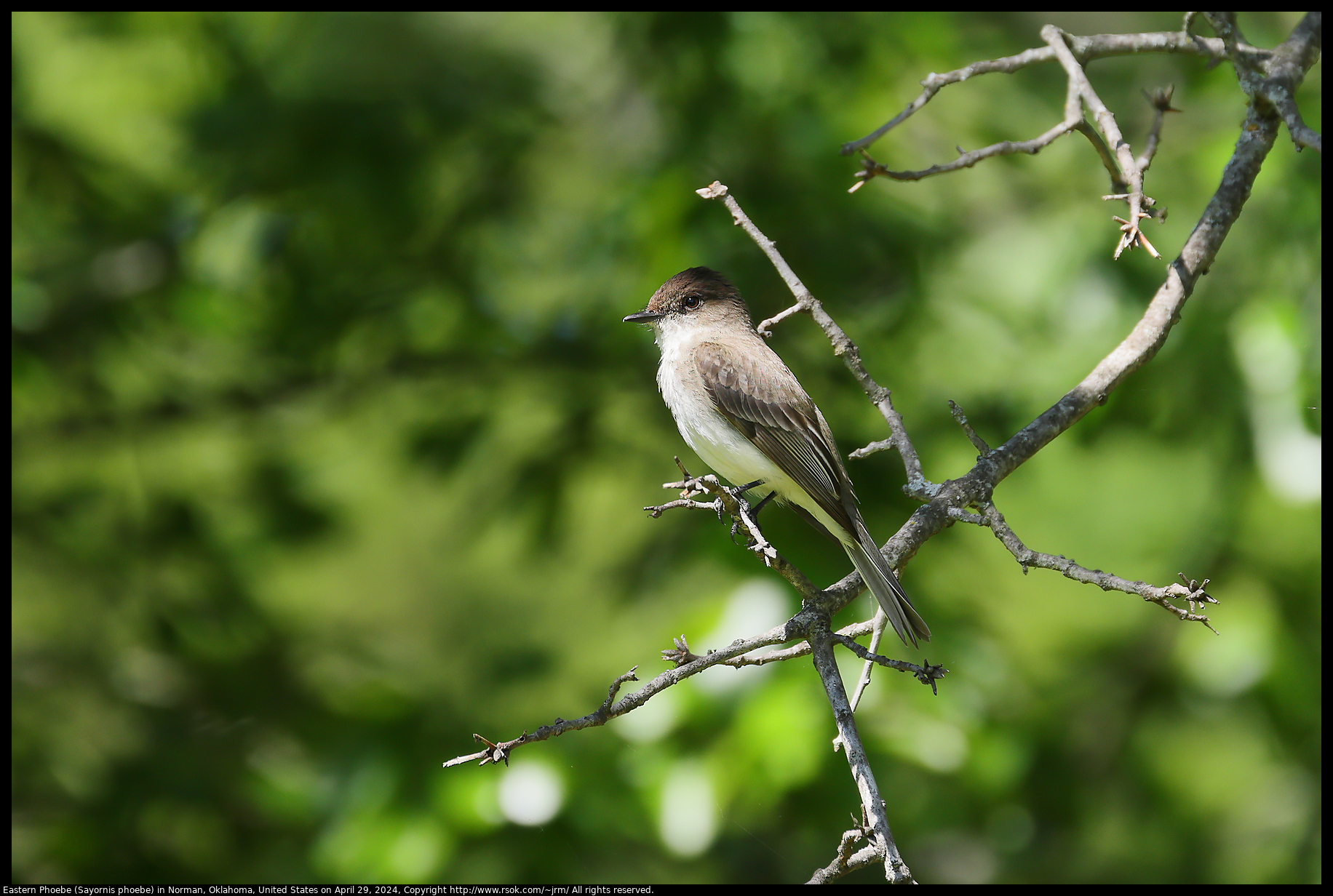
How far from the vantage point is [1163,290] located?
299 centimetres

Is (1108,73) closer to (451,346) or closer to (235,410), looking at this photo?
(451,346)

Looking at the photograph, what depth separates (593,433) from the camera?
528 centimetres

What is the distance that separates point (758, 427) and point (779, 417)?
82 mm

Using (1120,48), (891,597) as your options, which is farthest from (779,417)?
(1120,48)

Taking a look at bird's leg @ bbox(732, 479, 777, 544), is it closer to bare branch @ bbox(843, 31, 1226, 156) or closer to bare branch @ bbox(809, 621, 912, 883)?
bare branch @ bbox(809, 621, 912, 883)

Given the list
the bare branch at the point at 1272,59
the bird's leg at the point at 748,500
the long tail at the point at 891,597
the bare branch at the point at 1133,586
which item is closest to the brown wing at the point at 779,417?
the bird's leg at the point at 748,500

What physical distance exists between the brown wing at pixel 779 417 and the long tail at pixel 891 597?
0.50 meters

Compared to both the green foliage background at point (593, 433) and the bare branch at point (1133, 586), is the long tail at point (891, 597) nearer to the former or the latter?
the bare branch at point (1133, 586)

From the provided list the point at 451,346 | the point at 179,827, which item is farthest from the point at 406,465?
the point at 179,827

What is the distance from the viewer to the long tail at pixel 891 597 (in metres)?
2.76

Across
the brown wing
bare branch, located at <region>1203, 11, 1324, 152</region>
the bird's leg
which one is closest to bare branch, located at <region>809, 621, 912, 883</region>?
the bird's leg

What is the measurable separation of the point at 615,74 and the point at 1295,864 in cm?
603

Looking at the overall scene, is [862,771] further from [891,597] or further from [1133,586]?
[891,597]

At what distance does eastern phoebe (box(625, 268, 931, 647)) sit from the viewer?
11.5 ft
